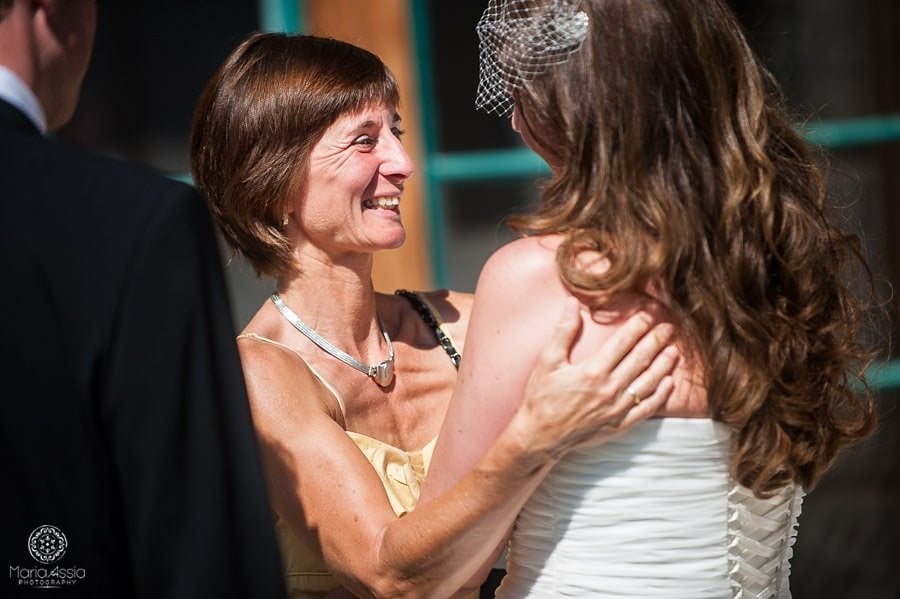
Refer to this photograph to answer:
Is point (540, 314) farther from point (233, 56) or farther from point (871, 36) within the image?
point (871, 36)

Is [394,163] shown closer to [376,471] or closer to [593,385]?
[376,471]

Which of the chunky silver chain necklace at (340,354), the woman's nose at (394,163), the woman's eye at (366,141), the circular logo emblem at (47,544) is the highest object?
the woman's eye at (366,141)

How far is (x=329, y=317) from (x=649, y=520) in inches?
34.8

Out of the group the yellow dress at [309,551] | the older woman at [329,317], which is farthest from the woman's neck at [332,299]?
the yellow dress at [309,551]

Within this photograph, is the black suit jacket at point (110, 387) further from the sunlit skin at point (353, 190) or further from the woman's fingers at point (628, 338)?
the sunlit skin at point (353, 190)

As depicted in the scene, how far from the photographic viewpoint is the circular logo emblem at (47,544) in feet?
4.54

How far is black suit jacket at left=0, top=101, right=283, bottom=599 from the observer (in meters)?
1.35

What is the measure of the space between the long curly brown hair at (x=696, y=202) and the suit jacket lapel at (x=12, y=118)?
0.76 m

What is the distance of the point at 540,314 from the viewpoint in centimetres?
181

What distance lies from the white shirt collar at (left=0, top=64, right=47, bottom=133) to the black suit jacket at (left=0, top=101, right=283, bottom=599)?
0.02 meters

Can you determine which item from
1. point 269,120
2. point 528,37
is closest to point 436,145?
point 269,120

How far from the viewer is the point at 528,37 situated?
183 cm

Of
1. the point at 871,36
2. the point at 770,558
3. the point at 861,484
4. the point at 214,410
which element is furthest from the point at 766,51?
the point at 214,410

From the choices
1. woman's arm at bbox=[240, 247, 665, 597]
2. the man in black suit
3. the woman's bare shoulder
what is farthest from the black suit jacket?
the woman's bare shoulder
